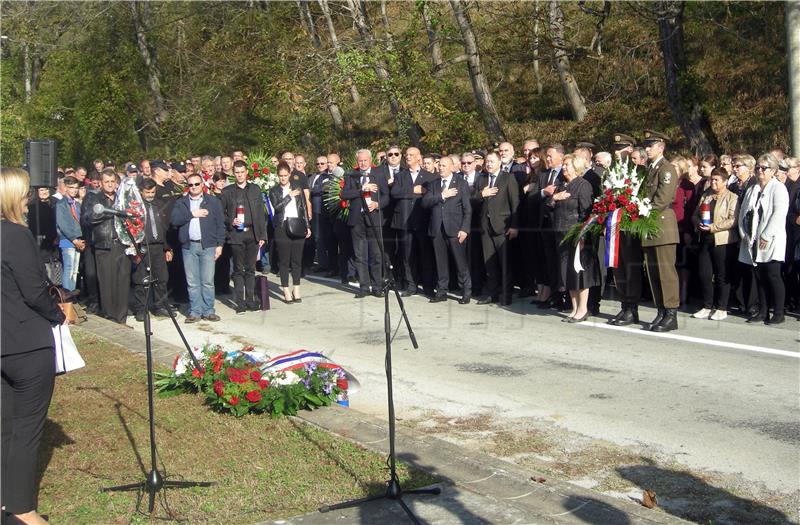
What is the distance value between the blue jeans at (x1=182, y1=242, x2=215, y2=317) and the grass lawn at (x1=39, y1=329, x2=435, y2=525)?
489 centimetres

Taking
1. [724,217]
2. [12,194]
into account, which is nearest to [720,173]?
[724,217]

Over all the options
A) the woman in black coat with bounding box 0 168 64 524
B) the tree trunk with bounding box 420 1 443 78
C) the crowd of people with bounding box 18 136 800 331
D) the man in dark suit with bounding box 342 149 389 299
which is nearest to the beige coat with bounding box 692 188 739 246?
the crowd of people with bounding box 18 136 800 331

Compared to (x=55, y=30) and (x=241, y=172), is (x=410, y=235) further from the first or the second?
(x=55, y=30)

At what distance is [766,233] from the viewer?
1203 cm

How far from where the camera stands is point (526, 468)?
675 cm

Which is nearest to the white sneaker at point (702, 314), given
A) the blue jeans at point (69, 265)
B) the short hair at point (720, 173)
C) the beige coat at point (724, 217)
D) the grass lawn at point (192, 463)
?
the beige coat at point (724, 217)

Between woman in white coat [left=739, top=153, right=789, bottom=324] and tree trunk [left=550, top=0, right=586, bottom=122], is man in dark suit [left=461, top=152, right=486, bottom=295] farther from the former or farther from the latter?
tree trunk [left=550, top=0, right=586, bottom=122]

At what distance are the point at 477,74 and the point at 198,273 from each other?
41.9ft

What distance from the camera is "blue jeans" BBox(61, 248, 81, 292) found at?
15.8 m

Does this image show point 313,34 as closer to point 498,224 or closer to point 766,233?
point 498,224

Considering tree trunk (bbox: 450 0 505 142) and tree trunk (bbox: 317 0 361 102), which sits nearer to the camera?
tree trunk (bbox: 450 0 505 142)

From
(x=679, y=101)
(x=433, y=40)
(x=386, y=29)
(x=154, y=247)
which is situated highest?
(x=386, y=29)

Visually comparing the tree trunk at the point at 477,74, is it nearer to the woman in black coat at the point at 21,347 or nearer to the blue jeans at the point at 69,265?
the blue jeans at the point at 69,265

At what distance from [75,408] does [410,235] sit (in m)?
8.06
